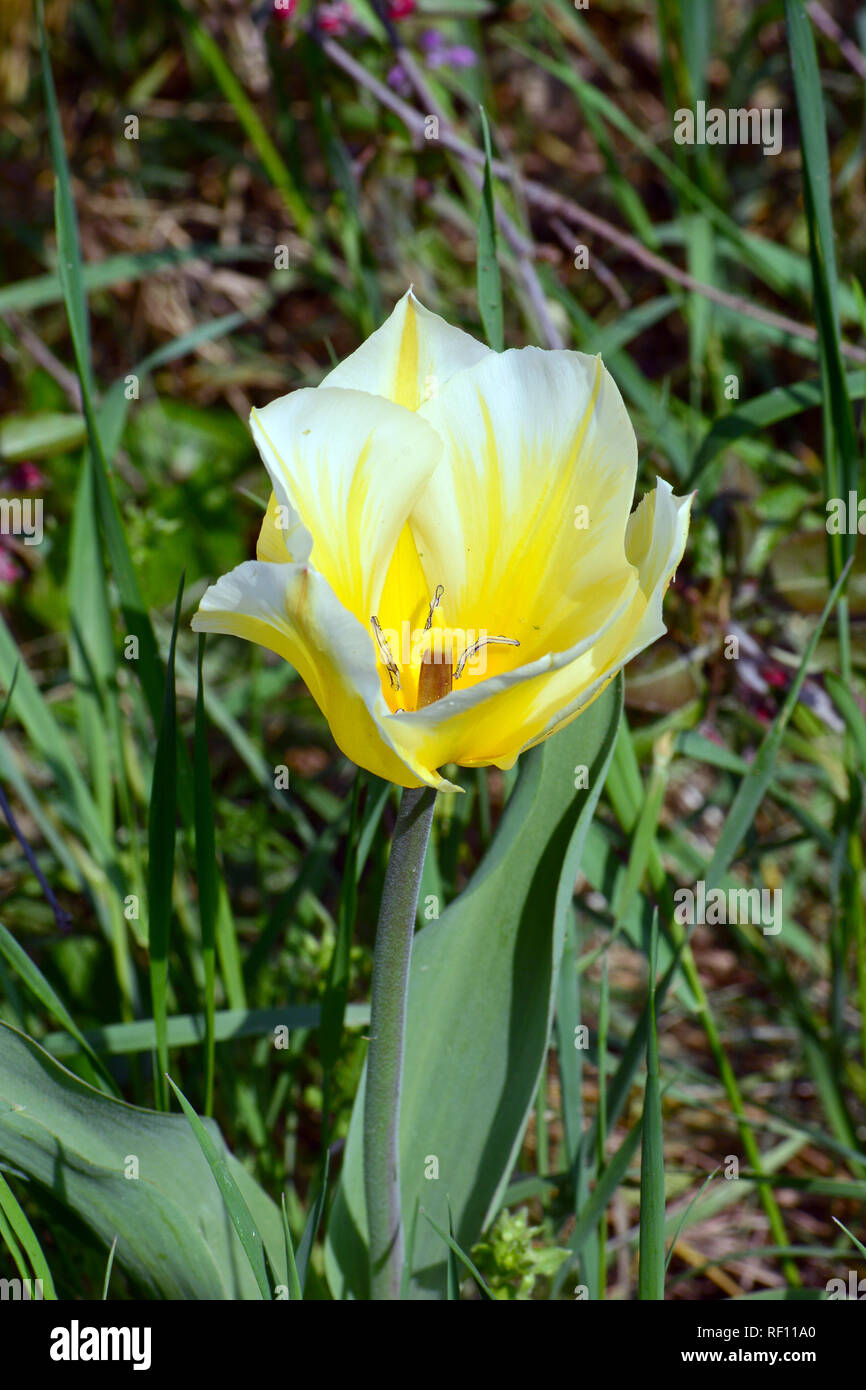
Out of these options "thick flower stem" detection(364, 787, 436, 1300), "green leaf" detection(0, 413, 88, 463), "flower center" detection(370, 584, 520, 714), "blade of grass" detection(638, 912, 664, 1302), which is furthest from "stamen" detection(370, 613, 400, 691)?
"green leaf" detection(0, 413, 88, 463)

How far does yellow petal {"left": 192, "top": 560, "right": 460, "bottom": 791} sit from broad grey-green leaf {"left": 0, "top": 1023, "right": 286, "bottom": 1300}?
1.17 ft

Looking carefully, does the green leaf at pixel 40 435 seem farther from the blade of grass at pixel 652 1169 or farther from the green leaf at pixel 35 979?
the blade of grass at pixel 652 1169

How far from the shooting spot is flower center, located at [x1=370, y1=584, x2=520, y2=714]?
860mm

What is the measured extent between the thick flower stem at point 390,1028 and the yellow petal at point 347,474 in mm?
162

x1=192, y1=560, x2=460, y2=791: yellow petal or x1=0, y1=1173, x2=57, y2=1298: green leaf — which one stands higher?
x1=192, y1=560, x2=460, y2=791: yellow petal

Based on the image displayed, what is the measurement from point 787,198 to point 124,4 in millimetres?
1597

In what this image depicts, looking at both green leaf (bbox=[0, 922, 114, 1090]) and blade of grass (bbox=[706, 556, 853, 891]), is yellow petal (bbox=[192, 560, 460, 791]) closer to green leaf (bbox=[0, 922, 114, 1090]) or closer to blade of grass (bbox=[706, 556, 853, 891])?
green leaf (bbox=[0, 922, 114, 1090])

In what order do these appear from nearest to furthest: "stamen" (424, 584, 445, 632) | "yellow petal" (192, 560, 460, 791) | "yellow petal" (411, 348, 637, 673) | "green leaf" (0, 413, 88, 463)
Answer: "yellow petal" (192, 560, 460, 791)
"yellow petal" (411, 348, 637, 673)
"stamen" (424, 584, 445, 632)
"green leaf" (0, 413, 88, 463)

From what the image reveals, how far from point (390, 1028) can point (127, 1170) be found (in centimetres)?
27

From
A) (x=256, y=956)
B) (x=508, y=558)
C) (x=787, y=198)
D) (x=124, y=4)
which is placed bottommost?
(x=256, y=956)

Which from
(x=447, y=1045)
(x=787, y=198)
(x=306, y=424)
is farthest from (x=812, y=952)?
(x=787, y=198)

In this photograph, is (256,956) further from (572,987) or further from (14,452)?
(14,452)

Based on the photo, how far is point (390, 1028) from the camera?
2.87 ft
